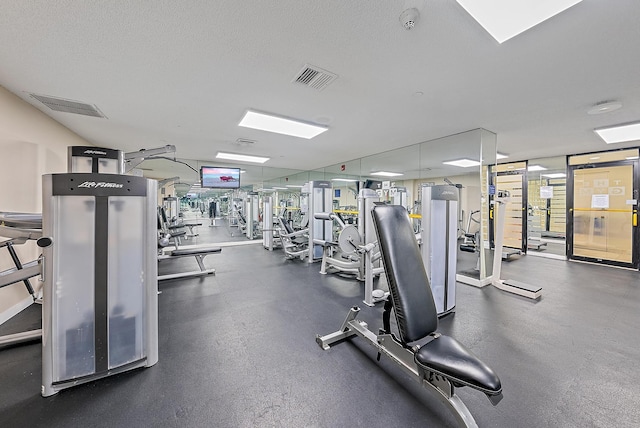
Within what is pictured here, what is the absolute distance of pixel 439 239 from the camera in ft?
8.84

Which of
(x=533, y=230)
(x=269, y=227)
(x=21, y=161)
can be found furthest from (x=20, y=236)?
(x=533, y=230)

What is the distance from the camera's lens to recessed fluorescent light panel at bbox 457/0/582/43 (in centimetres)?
144

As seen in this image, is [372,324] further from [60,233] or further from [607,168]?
[607,168]

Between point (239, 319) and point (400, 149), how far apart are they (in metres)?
4.77

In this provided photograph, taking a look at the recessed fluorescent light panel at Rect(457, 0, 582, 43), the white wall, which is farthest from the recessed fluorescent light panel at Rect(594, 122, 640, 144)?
the white wall

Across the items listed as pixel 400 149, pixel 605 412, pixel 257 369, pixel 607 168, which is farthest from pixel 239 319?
pixel 607 168

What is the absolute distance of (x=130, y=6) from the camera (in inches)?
59.5

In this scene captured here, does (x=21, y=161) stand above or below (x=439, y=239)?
above

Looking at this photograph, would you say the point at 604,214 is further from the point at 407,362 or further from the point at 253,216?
the point at 253,216

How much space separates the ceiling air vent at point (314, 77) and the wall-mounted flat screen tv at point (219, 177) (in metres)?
5.21

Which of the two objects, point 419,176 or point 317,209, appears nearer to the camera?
point 317,209

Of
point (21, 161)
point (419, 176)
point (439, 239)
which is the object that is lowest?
point (439, 239)

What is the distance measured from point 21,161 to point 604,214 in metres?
9.84

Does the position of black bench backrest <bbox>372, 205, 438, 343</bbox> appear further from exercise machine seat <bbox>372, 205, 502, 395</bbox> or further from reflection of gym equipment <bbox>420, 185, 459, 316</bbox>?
reflection of gym equipment <bbox>420, 185, 459, 316</bbox>
